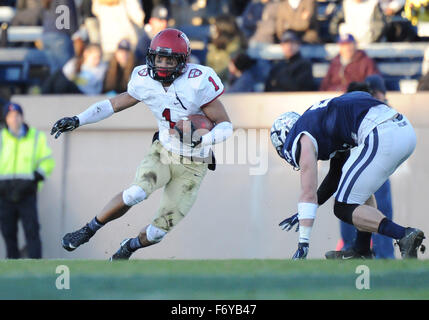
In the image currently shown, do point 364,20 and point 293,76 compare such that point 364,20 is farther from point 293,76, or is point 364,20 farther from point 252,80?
point 252,80

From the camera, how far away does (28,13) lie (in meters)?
11.0

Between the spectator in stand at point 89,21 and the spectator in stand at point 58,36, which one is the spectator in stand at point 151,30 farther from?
the spectator in stand at point 58,36

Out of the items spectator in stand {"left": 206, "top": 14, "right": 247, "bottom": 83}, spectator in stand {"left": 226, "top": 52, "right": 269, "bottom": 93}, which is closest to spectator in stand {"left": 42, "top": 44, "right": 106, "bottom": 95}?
spectator in stand {"left": 206, "top": 14, "right": 247, "bottom": 83}

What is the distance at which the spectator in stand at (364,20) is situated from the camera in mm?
9887

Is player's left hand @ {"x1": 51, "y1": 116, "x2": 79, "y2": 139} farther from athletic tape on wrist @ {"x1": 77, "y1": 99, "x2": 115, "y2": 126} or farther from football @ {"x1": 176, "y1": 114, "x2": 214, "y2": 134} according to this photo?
football @ {"x1": 176, "y1": 114, "x2": 214, "y2": 134}

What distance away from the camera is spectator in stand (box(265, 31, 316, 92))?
931 centimetres

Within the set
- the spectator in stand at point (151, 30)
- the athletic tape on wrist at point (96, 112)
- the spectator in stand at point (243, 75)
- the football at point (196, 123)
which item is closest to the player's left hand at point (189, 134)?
the football at point (196, 123)

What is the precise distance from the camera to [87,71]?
398 inches

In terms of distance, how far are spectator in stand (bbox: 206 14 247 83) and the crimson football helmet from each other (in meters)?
3.48

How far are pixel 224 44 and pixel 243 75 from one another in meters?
0.44

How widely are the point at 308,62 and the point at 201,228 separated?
6.15 ft

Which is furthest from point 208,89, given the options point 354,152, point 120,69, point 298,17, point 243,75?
point 298,17
